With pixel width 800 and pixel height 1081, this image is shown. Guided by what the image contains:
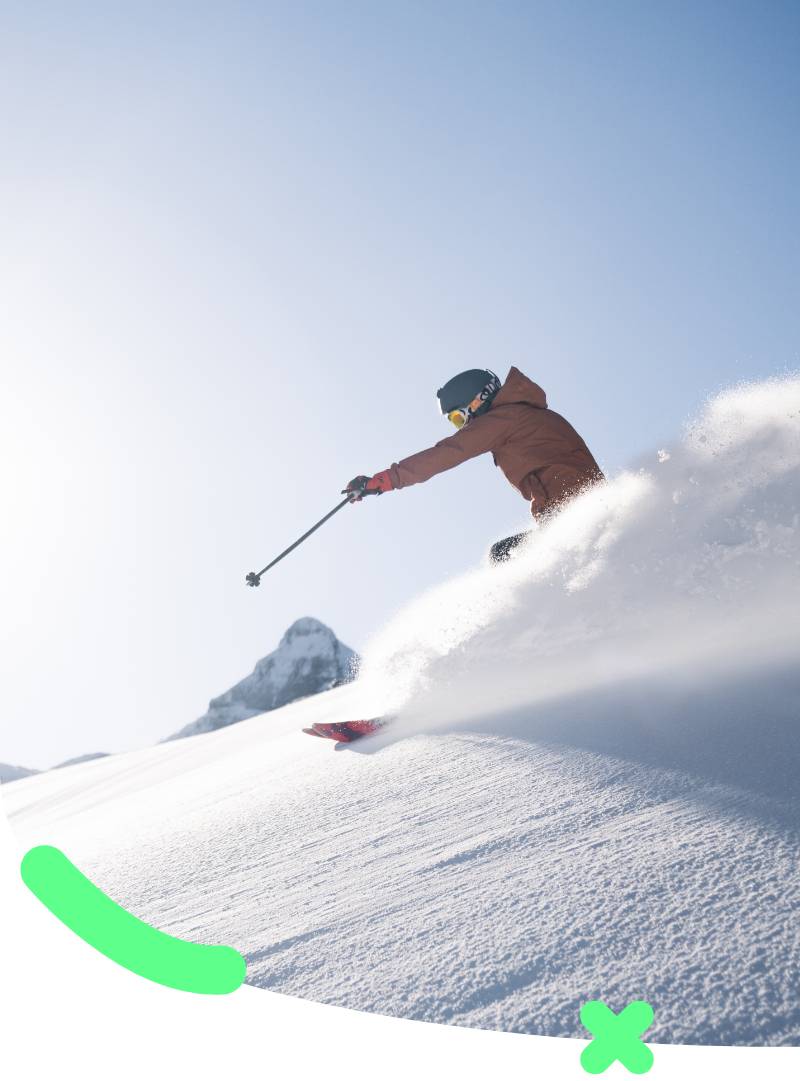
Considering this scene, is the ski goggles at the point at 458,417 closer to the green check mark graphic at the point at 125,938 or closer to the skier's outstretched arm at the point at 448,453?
the skier's outstretched arm at the point at 448,453

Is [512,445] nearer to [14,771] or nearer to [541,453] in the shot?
[541,453]

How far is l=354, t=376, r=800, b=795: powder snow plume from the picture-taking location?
7.35ft

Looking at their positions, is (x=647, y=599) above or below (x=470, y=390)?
below

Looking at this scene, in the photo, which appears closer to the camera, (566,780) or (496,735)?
(566,780)

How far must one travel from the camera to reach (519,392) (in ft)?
13.1

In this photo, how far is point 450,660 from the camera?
2.68 metres

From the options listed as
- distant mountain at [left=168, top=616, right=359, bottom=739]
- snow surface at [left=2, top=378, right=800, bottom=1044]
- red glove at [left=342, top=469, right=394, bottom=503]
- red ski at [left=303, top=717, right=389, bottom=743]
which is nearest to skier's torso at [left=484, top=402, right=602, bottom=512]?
snow surface at [left=2, top=378, right=800, bottom=1044]

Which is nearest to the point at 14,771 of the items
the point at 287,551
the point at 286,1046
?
the point at 287,551

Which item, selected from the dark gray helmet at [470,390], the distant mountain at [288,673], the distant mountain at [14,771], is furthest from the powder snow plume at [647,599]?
the distant mountain at [288,673]

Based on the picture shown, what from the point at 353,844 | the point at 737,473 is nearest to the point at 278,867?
the point at 353,844

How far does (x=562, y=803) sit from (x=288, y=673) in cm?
4997

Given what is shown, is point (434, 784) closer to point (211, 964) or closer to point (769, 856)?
point (211, 964)

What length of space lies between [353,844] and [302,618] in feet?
168

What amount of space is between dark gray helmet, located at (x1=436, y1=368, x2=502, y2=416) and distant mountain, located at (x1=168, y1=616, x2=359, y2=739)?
4453 cm
